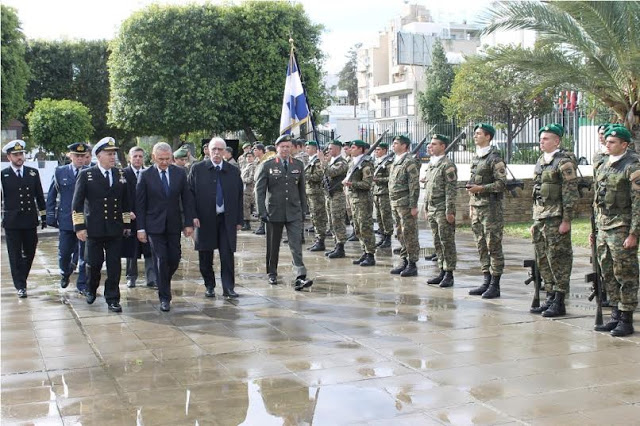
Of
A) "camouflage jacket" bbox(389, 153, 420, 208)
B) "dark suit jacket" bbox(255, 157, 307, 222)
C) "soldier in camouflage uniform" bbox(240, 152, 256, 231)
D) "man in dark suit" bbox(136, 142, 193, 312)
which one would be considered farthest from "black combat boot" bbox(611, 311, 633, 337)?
"soldier in camouflage uniform" bbox(240, 152, 256, 231)

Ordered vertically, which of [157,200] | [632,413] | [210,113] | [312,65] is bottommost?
[632,413]

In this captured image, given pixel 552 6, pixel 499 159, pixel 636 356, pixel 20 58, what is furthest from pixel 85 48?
pixel 636 356

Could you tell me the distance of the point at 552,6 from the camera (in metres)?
13.4

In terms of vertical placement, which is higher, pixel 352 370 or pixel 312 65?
pixel 312 65

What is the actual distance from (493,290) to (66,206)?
5456 millimetres

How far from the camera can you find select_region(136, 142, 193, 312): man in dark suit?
8734 mm

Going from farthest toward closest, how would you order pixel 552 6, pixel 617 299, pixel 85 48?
pixel 85 48
pixel 552 6
pixel 617 299

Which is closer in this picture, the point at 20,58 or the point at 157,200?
the point at 157,200

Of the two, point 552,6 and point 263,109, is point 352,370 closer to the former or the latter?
point 552,6

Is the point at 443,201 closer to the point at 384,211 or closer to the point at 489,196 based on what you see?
the point at 489,196

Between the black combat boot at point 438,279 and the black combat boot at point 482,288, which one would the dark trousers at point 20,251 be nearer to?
the black combat boot at point 438,279

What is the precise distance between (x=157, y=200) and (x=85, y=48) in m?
38.3

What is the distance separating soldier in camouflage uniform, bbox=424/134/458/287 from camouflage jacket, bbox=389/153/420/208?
0.79 m

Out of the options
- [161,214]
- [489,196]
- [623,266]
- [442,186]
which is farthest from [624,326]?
[161,214]
